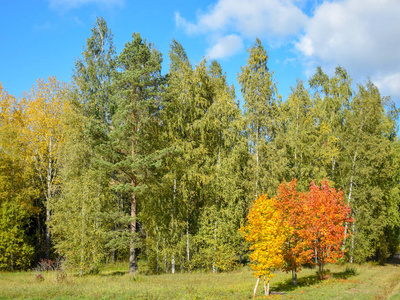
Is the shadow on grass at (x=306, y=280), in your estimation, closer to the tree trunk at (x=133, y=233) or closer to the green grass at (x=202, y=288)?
the green grass at (x=202, y=288)

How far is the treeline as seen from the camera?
2264cm

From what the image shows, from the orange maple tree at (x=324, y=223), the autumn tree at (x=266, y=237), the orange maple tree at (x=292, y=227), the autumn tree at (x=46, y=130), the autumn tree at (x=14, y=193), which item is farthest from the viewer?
the autumn tree at (x=46, y=130)

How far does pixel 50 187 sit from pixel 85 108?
862 centimetres

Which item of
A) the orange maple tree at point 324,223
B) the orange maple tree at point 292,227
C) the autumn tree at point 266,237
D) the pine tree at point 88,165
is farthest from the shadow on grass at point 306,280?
the pine tree at point 88,165

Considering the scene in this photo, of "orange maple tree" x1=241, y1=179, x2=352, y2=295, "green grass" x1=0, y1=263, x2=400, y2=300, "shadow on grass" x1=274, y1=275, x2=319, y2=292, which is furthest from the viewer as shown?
"shadow on grass" x1=274, y1=275, x2=319, y2=292

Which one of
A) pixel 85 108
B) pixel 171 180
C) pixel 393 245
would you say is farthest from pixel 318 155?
pixel 85 108

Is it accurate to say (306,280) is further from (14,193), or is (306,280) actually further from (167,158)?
(14,193)

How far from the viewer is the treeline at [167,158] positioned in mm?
22641

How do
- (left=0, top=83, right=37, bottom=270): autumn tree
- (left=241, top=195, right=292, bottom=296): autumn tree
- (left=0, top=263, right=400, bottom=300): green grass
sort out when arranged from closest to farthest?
(left=0, top=263, right=400, bottom=300): green grass → (left=241, top=195, right=292, bottom=296): autumn tree → (left=0, top=83, right=37, bottom=270): autumn tree

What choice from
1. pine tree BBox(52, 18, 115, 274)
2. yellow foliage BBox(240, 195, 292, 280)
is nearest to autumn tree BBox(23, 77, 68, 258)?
pine tree BBox(52, 18, 115, 274)

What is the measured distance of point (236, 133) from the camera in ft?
85.0

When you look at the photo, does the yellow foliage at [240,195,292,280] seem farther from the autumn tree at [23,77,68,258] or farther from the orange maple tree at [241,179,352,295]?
the autumn tree at [23,77,68,258]

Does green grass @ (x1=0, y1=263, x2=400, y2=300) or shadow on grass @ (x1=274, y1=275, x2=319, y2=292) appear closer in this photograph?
green grass @ (x1=0, y1=263, x2=400, y2=300)

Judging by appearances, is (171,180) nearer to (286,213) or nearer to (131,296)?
(286,213)
